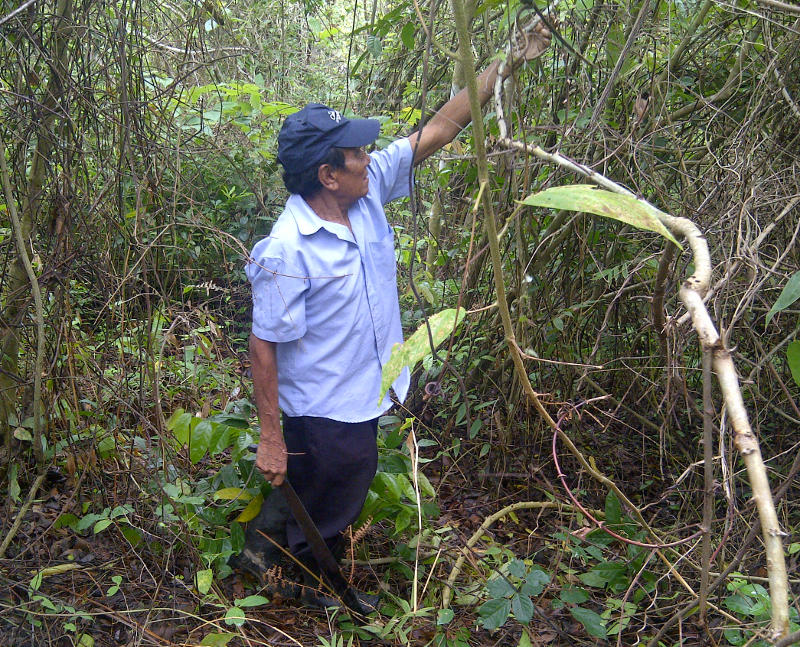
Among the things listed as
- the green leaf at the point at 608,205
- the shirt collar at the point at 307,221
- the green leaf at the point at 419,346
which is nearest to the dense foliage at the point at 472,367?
the shirt collar at the point at 307,221

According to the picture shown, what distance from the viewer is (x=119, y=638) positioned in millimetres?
2461

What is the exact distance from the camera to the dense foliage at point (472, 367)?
2504mm

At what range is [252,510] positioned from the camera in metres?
2.92

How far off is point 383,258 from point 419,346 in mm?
1644

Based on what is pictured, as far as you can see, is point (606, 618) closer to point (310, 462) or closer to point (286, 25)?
point (310, 462)

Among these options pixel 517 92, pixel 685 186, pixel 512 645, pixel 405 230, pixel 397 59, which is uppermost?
pixel 397 59

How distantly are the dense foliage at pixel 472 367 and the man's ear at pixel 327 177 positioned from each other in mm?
402

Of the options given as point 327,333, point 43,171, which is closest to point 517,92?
point 327,333

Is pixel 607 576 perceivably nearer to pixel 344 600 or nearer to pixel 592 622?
pixel 592 622

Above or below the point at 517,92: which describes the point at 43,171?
below

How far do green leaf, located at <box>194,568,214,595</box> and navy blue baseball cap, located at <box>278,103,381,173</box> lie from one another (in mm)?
1461

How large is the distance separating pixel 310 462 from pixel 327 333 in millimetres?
507

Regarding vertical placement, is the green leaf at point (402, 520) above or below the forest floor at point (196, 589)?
above

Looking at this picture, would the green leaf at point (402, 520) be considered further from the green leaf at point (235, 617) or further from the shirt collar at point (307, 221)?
the shirt collar at point (307, 221)
